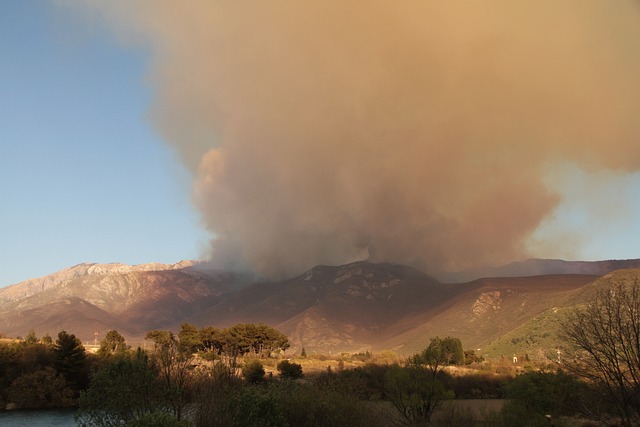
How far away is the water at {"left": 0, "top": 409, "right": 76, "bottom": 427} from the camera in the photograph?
6800 cm

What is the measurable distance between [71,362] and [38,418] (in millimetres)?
21670

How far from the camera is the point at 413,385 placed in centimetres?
6225

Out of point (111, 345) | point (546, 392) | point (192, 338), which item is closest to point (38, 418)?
point (111, 345)

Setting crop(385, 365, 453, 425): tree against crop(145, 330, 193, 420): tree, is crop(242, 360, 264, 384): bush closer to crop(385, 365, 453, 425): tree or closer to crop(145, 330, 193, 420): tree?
crop(385, 365, 453, 425): tree

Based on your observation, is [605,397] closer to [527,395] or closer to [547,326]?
[527,395]

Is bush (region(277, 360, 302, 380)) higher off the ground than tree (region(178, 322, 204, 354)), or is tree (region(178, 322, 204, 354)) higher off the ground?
tree (region(178, 322, 204, 354))

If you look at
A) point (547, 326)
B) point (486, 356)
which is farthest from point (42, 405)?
point (547, 326)

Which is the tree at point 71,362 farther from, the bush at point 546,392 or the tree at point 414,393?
the bush at point 546,392

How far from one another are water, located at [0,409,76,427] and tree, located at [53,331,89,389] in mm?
10363

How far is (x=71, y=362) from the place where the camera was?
94.6 meters

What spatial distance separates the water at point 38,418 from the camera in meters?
68.0

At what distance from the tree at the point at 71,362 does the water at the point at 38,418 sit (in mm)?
10363

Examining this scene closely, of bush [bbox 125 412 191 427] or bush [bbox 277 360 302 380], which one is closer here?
bush [bbox 125 412 191 427]

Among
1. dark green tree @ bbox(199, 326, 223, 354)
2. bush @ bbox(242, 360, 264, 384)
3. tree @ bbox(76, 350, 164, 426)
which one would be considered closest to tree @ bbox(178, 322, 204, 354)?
dark green tree @ bbox(199, 326, 223, 354)
